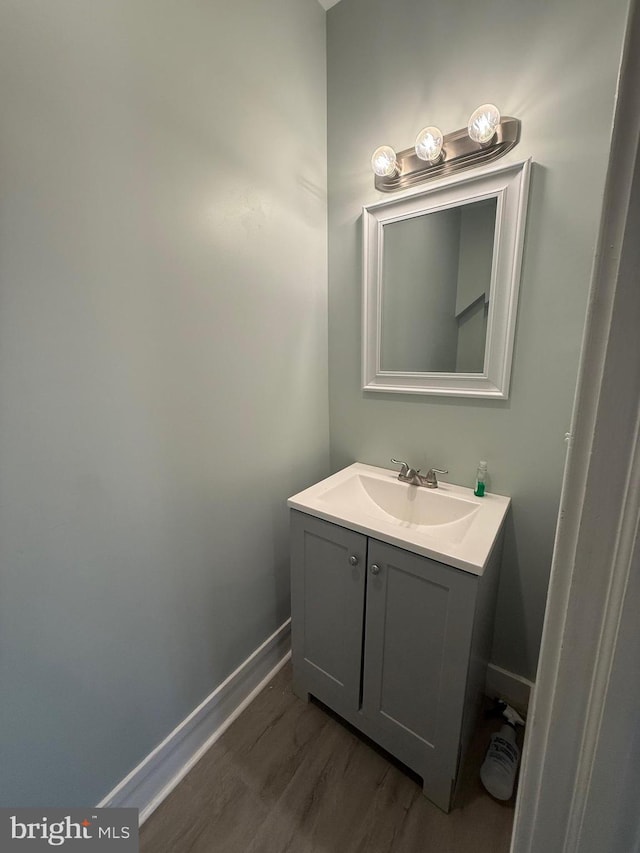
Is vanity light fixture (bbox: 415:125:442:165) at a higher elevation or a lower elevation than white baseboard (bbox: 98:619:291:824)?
higher

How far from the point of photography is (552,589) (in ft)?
1.17

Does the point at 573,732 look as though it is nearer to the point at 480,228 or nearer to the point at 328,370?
the point at 480,228

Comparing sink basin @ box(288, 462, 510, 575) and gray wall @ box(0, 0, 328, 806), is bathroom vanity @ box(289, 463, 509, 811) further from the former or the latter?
gray wall @ box(0, 0, 328, 806)

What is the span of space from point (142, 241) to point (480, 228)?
3.54 feet

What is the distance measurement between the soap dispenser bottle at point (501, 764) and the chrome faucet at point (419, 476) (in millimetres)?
879

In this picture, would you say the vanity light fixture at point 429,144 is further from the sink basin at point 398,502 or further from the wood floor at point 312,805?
the wood floor at point 312,805

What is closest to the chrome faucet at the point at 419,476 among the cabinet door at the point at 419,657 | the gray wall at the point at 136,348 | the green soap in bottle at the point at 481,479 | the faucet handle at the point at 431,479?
the faucet handle at the point at 431,479

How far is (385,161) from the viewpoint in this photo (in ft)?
4.07

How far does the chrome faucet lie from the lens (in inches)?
52.5

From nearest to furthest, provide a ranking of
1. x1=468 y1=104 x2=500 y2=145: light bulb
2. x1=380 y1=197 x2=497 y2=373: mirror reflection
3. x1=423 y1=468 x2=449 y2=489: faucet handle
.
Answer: x1=468 y1=104 x2=500 y2=145: light bulb → x1=380 y1=197 x2=497 y2=373: mirror reflection → x1=423 y1=468 x2=449 y2=489: faucet handle

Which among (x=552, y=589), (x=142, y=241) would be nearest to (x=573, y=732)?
(x=552, y=589)

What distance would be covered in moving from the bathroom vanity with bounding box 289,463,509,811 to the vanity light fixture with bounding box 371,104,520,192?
116 centimetres

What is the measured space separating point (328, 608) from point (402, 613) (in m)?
0.29

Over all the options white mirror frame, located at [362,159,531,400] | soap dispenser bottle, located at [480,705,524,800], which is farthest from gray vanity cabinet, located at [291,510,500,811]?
white mirror frame, located at [362,159,531,400]
